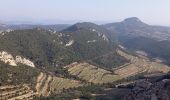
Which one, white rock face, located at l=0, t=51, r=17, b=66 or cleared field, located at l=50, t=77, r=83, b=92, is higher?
white rock face, located at l=0, t=51, r=17, b=66

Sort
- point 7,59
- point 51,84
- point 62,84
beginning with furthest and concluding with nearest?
point 7,59
point 62,84
point 51,84

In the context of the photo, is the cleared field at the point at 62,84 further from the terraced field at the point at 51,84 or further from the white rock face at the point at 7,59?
the white rock face at the point at 7,59

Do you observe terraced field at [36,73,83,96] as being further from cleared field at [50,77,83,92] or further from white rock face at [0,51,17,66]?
white rock face at [0,51,17,66]

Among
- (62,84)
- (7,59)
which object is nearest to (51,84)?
(62,84)

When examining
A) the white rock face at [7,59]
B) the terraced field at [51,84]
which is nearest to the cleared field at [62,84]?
the terraced field at [51,84]

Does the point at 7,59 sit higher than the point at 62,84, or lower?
higher

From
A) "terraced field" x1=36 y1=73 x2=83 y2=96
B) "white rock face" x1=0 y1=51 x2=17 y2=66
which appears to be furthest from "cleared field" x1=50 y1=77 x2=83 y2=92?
"white rock face" x1=0 y1=51 x2=17 y2=66

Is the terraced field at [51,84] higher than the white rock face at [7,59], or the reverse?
the white rock face at [7,59]

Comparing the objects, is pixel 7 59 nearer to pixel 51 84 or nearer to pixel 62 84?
pixel 51 84
